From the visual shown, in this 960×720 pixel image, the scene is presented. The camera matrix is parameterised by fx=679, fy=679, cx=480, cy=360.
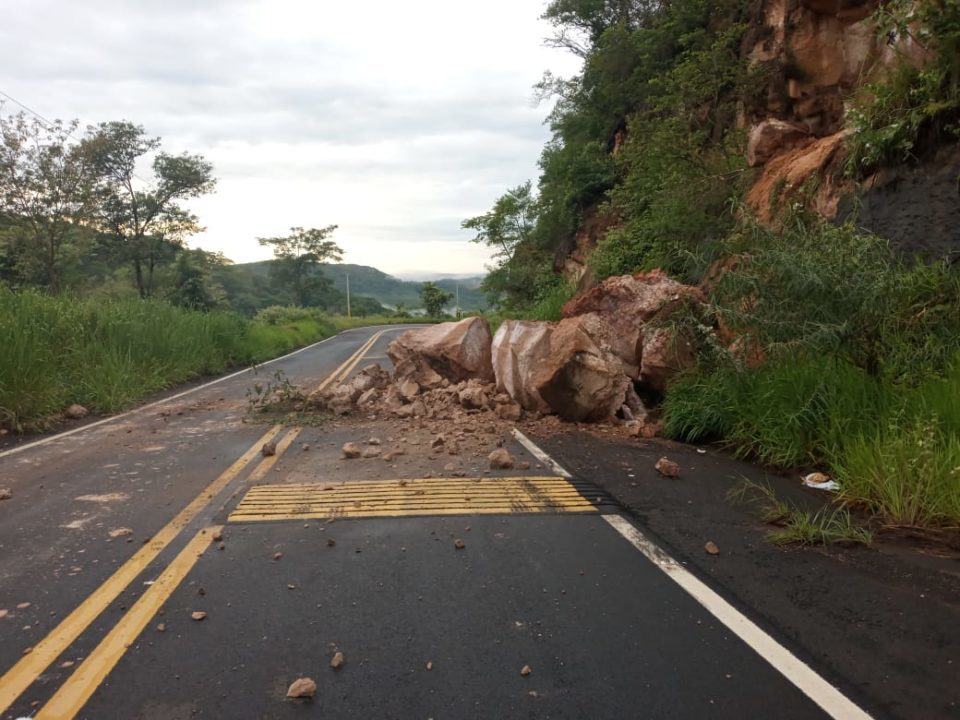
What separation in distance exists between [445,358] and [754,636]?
28.8 feet

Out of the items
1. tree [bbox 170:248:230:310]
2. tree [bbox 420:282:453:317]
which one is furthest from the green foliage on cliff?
tree [bbox 420:282:453:317]

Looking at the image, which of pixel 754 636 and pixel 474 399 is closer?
pixel 754 636

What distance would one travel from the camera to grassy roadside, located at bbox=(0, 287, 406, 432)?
10000mm

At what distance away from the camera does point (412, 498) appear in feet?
19.0

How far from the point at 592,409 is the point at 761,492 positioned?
144 inches

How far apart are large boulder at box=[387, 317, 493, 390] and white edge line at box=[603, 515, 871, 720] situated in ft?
23.6

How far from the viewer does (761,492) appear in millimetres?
5816

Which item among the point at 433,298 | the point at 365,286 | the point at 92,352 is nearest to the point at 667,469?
the point at 92,352

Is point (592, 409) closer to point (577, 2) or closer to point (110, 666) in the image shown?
point (110, 666)

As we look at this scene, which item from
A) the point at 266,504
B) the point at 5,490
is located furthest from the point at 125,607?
the point at 5,490

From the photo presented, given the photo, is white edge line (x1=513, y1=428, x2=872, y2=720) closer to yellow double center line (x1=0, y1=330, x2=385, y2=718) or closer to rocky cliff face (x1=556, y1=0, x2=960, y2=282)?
yellow double center line (x1=0, y1=330, x2=385, y2=718)

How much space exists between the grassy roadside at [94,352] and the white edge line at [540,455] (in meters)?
6.85

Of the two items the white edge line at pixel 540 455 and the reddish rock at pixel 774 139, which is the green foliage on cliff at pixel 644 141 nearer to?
the reddish rock at pixel 774 139

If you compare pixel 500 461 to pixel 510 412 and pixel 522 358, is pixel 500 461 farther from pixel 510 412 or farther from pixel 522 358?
pixel 522 358
